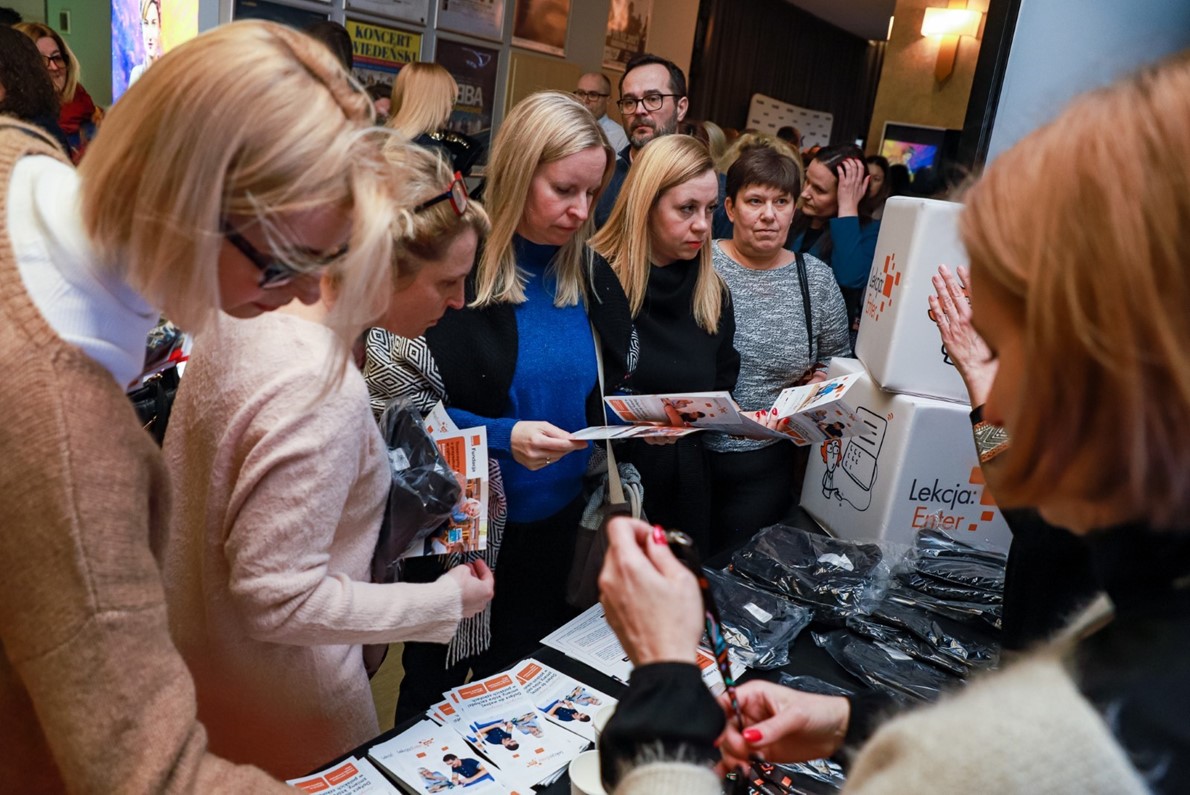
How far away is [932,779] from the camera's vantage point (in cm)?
62

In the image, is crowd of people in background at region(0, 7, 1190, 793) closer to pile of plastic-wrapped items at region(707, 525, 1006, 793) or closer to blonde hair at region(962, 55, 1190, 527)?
blonde hair at region(962, 55, 1190, 527)

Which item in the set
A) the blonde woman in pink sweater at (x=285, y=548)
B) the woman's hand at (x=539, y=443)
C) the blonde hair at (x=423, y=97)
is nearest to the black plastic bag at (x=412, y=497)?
the blonde woman in pink sweater at (x=285, y=548)

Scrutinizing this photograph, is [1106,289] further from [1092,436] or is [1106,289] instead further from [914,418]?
[914,418]

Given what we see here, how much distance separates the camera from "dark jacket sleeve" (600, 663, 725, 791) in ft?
2.54

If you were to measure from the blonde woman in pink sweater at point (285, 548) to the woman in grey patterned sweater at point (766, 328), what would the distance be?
1.34m

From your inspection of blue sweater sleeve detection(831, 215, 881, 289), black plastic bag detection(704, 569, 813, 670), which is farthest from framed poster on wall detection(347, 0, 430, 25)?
black plastic bag detection(704, 569, 813, 670)

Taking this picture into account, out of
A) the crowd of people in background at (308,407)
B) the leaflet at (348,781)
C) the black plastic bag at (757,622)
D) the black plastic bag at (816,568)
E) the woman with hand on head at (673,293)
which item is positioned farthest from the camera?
the woman with hand on head at (673,293)

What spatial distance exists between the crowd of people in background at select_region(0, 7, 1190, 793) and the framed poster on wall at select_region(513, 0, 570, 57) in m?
3.95

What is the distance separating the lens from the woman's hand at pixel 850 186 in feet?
12.4

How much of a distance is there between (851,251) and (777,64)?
869 centimetres

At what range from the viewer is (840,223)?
146 inches

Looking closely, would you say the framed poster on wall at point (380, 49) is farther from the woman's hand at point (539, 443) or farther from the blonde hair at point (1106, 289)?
the blonde hair at point (1106, 289)

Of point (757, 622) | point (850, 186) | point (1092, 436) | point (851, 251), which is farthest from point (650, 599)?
point (850, 186)

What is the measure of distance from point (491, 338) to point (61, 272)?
1256mm
